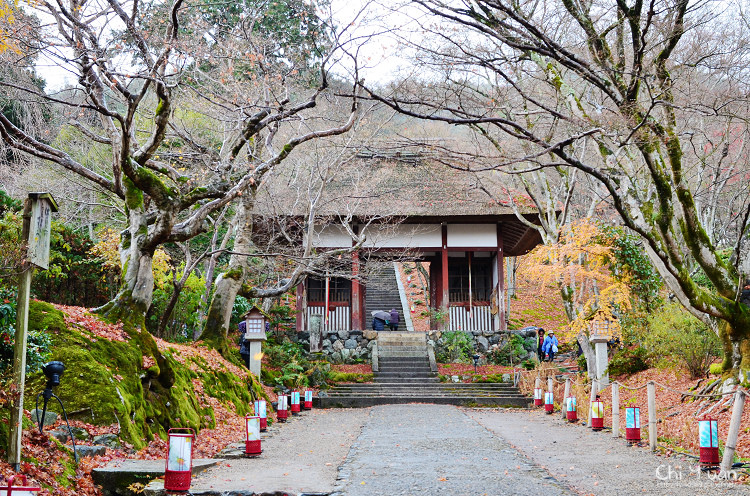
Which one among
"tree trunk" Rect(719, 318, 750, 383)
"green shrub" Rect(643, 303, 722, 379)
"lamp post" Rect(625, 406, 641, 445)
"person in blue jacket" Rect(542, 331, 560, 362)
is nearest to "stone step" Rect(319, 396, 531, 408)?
"person in blue jacket" Rect(542, 331, 560, 362)

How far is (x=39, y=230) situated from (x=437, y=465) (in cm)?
504

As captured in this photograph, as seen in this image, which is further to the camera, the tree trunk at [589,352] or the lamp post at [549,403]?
the tree trunk at [589,352]

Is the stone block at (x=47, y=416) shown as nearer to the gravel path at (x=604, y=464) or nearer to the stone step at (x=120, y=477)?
the stone step at (x=120, y=477)

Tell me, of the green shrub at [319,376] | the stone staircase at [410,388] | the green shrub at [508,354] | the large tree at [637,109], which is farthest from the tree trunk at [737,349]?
the green shrub at [319,376]

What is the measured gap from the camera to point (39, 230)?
18.9 ft

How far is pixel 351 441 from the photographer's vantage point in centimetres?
1000

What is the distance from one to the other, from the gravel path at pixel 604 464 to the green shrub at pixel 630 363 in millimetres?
5624

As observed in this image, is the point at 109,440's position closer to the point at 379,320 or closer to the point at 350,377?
the point at 350,377

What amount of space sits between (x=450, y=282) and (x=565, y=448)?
15.6 metres

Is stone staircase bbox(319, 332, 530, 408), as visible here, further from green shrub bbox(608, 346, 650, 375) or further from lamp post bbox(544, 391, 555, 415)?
green shrub bbox(608, 346, 650, 375)

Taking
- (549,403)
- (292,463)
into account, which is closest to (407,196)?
(549,403)

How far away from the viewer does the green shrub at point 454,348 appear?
2042 cm

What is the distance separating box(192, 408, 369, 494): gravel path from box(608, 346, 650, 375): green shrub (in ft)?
26.2

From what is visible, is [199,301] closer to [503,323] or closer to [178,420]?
[178,420]
